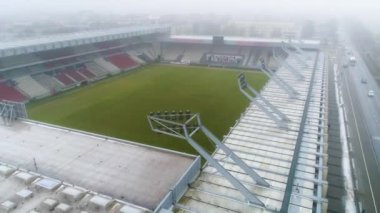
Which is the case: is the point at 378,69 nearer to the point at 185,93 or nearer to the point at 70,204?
the point at 185,93

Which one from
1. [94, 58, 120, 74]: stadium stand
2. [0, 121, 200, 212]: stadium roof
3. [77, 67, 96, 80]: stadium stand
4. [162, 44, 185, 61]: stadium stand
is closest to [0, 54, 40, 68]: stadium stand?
[77, 67, 96, 80]: stadium stand

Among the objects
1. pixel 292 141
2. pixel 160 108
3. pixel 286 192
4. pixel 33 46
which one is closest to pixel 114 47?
pixel 33 46

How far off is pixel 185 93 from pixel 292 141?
34.5 metres

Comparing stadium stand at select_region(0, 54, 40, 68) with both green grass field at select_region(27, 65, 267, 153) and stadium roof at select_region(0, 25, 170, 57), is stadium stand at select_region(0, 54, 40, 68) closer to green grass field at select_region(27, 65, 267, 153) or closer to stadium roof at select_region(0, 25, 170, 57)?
stadium roof at select_region(0, 25, 170, 57)

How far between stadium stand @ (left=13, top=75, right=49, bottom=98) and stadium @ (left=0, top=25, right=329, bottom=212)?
217 millimetres

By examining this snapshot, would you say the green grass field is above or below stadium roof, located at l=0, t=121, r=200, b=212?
below

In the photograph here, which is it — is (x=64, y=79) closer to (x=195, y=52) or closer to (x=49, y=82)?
(x=49, y=82)

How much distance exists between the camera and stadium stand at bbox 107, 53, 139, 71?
86.8 metres

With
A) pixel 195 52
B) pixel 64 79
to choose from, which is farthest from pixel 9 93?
pixel 195 52

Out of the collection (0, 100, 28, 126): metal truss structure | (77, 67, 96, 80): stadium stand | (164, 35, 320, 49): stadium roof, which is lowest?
(77, 67, 96, 80): stadium stand

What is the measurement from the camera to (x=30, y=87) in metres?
63.9

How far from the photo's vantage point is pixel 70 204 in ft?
69.4

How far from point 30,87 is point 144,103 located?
2658cm

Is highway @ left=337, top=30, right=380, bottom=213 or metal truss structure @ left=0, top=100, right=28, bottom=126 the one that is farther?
metal truss structure @ left=0, top=100, right=28, bottom=126
